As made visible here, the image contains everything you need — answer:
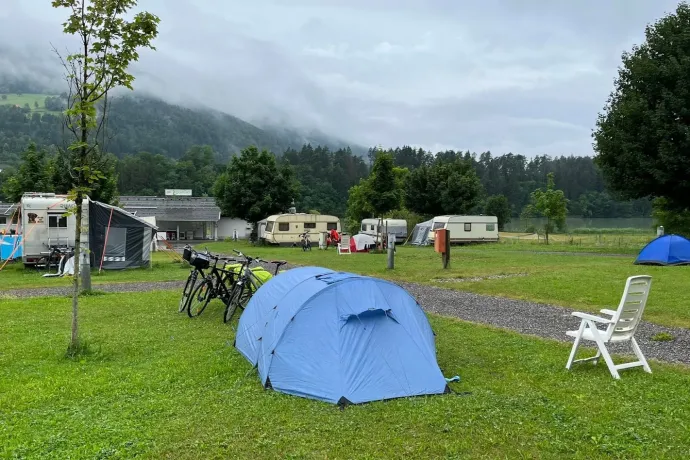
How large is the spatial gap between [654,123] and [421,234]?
18.0 m

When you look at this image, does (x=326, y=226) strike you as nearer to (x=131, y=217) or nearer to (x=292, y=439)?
(x=131, y=217)

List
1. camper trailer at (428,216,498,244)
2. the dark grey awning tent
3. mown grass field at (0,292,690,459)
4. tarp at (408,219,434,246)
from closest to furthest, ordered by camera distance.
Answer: mown grass field at (0,292,690,459), the dark grey awning tent, camper trailer at (428,216,498,244), tarp at (408,219,434,246)

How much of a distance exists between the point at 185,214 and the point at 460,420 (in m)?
51.4

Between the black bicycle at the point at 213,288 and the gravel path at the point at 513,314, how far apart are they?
3750 mm

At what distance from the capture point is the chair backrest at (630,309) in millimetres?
5684

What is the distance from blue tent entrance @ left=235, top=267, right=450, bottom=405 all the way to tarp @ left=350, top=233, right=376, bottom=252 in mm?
23853

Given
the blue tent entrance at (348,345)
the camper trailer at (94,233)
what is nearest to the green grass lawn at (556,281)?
the blue tent entrance at (348,345)

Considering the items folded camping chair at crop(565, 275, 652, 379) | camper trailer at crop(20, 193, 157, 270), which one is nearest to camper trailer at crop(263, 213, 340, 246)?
camper trailer at crop(20, 193, 157, 270)

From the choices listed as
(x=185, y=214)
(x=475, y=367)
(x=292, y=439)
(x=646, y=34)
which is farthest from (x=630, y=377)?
(x=185, y=214)

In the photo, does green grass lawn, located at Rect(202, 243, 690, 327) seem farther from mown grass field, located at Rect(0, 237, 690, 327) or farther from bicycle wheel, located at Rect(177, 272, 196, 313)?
bicycle wheel, located at Rect(177, 272, 196, 313)

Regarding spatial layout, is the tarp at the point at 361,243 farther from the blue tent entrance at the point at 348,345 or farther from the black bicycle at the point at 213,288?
the blue tent entrance at the point at 348,345

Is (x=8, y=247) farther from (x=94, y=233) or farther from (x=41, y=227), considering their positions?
(x=94, y=233)

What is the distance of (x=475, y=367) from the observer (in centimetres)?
623

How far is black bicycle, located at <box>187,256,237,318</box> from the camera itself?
958cm
